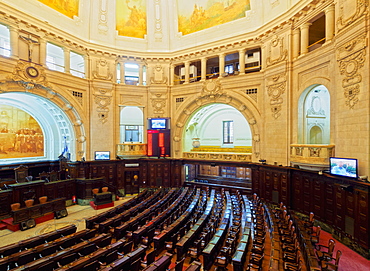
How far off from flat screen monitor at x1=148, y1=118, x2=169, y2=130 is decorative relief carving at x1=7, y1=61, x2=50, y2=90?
8671mm

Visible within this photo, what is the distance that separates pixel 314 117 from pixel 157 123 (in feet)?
41.6

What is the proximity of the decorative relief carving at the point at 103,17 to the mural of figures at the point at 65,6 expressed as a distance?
1.93m

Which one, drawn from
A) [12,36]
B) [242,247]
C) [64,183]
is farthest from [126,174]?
[242,247]

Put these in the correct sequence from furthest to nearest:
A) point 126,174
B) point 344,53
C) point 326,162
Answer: point 126,174
point 326,162
point 344,53

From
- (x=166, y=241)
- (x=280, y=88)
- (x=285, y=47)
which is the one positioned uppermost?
(x=285, y=47)

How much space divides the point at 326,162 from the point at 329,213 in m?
2.73

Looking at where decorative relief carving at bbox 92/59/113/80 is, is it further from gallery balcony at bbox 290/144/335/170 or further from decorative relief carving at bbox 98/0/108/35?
gallery balcony at bbox 290/144/335/170

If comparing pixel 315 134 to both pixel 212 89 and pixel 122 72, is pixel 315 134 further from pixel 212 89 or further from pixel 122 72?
pixel 122 72

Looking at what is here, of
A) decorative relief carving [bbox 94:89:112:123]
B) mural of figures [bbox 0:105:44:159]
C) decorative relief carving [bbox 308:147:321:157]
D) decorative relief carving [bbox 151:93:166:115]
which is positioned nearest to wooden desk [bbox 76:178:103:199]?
decorative relief carving [bbox 94:89:112:123]

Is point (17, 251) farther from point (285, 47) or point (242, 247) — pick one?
point (285, 47)

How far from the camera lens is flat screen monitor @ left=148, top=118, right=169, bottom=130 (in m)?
19.3

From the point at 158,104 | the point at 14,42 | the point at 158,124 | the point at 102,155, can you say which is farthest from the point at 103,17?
the point at 102,155

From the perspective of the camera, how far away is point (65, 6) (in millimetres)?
17109

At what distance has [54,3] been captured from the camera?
1634 centimetres
